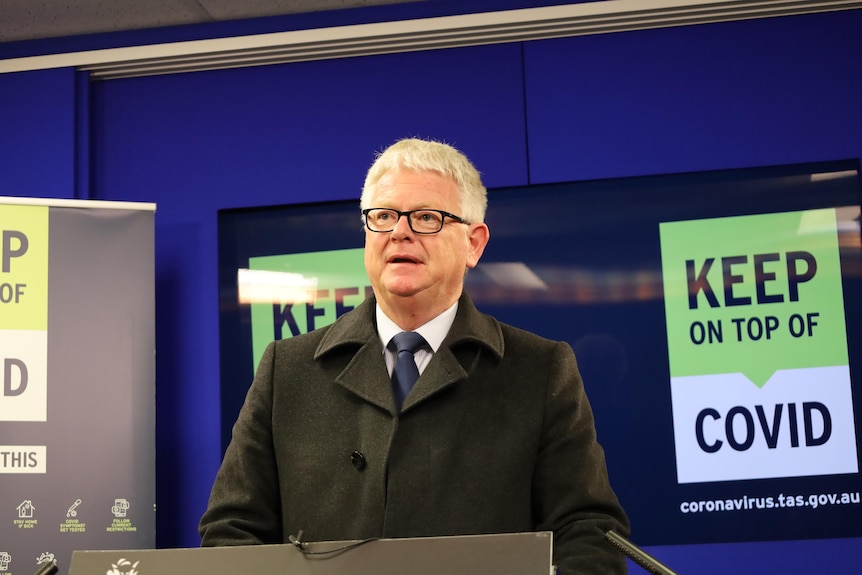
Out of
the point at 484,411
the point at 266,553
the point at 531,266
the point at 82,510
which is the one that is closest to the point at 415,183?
the point at 484,411

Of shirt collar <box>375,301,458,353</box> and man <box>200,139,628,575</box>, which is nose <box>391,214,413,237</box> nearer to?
man <box>200,139,628,575</box>

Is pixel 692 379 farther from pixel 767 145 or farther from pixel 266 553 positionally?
pixel 266 553

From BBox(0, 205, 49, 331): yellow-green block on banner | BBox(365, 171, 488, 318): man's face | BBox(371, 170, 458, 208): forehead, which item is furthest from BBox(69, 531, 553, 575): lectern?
BBox(0, 205, 49, 331): yellow-green block on banner

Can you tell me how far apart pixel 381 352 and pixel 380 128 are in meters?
2.34

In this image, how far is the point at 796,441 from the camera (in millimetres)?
3807

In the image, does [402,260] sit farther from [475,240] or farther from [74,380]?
[74,380]

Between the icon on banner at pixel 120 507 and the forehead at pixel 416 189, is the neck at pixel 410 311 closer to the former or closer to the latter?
the forehead at pixel 416 189

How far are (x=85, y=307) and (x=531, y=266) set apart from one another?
1.70 metres

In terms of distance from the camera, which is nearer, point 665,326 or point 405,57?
point 665,326

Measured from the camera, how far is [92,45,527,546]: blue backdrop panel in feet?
13.6

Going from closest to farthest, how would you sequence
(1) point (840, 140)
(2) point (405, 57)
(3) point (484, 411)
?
(3) point (484, 411) < (1) point (840, 140) < (2) point (405, 57)

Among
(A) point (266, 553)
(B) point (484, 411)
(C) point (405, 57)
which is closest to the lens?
(A) point (266, 553)

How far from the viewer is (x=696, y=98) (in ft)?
13.3

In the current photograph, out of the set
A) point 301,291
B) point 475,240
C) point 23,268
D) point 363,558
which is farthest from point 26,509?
point 363,558
